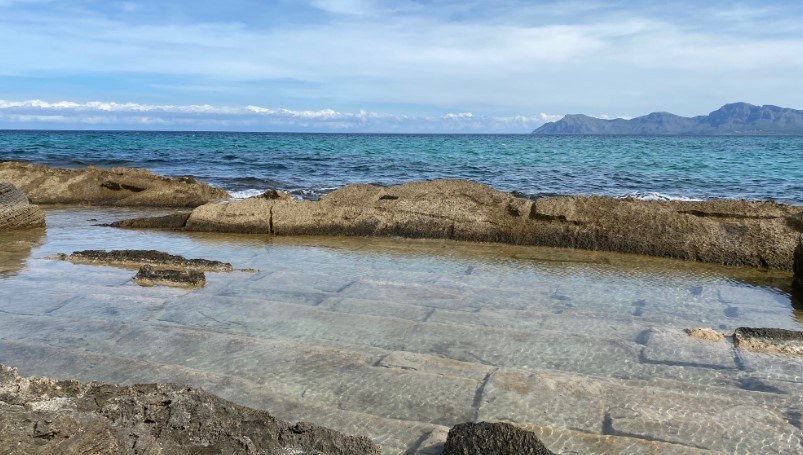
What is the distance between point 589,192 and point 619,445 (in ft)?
52.8

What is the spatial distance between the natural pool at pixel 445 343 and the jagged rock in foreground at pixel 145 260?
6.9 inches

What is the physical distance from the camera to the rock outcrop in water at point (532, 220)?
728 centimetres

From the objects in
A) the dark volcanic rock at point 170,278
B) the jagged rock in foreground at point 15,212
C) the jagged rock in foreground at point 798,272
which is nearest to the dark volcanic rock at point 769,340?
the jagged rock in foreground at point 798,272

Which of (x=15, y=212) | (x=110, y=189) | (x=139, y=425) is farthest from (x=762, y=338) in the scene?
(x=110, y=189)

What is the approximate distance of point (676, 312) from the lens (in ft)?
17.7

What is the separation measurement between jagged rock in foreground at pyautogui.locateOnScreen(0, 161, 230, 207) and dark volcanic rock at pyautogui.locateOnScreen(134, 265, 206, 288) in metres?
6.77

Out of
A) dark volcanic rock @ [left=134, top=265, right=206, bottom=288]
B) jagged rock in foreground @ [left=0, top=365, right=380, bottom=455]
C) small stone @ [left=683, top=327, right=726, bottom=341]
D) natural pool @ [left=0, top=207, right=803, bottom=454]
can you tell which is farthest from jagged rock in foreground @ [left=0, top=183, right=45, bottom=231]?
small stone @ [left=683, top=327, right=726, bottom=341]

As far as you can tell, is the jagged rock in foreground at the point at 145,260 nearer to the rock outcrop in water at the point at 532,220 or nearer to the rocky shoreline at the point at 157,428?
the rock outcrop in water at the point at 532,220

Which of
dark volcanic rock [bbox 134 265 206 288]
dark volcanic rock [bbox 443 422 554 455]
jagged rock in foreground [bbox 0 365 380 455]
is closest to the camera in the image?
jagged rock in foreground [bbox 0 365 380 455]

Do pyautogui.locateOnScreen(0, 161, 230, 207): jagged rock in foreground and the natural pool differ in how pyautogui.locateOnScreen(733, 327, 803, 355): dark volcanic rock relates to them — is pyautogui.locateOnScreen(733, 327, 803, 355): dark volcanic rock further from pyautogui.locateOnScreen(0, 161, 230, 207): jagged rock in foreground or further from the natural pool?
pyautogui.locateOnScreen(0, 161, 230, 207): jagged rock in foreground

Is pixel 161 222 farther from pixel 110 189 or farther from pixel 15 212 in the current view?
pixel 110 189

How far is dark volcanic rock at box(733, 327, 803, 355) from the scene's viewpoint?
4.39 m

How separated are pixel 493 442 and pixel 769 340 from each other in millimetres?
2613

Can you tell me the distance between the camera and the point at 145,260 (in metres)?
6.86
